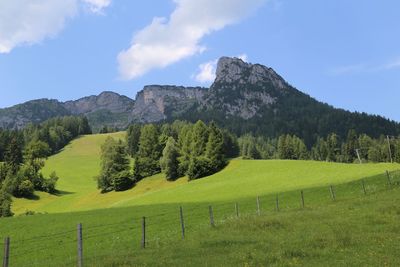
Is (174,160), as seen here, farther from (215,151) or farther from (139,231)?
(139,231)

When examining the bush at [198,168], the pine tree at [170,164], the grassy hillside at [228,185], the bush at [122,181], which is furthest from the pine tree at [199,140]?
the bush at [122,181]

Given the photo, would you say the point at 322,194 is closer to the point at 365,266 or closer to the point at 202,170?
the point at 365,266

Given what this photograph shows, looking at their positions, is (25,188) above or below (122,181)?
above

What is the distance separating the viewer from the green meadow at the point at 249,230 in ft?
67.4

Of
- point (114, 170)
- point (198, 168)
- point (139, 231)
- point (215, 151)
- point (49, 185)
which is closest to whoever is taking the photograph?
point (139, 231)

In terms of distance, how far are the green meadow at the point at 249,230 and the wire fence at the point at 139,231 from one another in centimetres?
12

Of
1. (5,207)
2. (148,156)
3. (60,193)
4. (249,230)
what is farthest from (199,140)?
(249,230)

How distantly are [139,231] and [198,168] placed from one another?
217 ft

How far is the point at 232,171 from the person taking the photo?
10356cm

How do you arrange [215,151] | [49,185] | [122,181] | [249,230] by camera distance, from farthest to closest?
[49,185] < [122,181] < [215,151] < [249,230]

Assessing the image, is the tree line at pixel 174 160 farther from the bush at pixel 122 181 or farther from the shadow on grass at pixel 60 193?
the shadow on grass at pixel 60 193

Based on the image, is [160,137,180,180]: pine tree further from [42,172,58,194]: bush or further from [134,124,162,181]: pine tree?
[42,172,58,194]: bush

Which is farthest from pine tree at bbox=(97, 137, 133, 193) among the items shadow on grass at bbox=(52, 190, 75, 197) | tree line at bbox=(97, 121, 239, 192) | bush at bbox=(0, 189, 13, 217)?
bush at bbox=(0, 189, 13, 217)

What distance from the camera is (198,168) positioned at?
107438 millimetres
